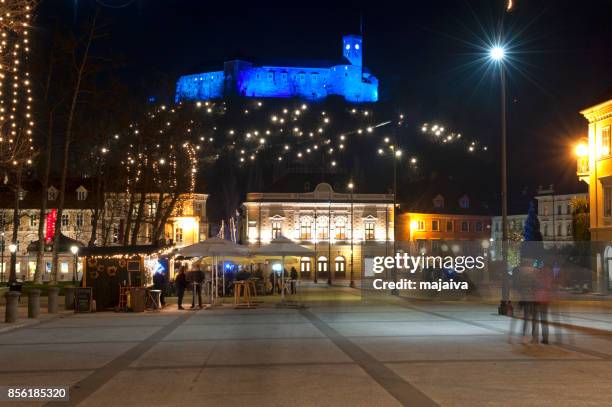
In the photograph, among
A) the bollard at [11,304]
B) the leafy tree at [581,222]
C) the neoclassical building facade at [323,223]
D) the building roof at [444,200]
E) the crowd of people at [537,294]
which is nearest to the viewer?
the crowd of people at [537,294]

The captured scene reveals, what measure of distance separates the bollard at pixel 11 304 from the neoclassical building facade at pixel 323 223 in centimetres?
6161

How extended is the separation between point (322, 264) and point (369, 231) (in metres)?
7.31

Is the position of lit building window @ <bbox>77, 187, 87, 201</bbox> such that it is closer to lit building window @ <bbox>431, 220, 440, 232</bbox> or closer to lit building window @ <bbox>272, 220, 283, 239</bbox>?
lit building window @ <bbox>272, 220, 283, 239</bbox>

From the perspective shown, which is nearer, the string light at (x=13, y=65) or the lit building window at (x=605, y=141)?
the string light at (x=13, y=65)

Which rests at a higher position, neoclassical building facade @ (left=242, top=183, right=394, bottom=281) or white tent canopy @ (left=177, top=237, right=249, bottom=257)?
neoclassical building facade @ (left=242, top=183, right=394, bottom=281)

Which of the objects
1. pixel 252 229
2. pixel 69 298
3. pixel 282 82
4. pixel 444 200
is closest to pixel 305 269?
pixel 252 229

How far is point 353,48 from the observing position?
543 feet

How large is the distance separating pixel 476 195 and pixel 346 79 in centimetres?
6502

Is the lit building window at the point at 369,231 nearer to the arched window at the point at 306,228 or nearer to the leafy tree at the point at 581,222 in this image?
the arched window at the point at 306,228

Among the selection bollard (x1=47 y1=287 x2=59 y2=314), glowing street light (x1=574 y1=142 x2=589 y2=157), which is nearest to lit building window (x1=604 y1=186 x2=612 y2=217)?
glowing street light (x1=574 y1=142 x2=589 y2=157)

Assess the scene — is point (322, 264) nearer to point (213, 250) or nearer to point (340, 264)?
point (340, 264)

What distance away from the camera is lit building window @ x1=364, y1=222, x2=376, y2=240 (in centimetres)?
8831

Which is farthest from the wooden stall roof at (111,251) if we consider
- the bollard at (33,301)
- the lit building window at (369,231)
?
the lit building window at (369,231)

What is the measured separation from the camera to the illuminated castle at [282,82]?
15538 centimetres
